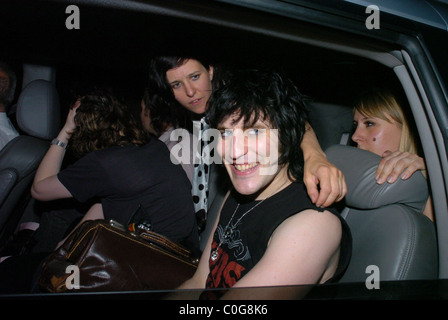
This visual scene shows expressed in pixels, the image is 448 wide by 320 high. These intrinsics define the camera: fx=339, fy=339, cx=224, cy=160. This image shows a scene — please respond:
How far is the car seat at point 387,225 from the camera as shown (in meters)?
1.18

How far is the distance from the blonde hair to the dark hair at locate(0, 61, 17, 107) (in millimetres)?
2361

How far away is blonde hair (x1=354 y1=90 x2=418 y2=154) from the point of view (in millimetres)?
1785

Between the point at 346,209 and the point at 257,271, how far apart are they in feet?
2.23

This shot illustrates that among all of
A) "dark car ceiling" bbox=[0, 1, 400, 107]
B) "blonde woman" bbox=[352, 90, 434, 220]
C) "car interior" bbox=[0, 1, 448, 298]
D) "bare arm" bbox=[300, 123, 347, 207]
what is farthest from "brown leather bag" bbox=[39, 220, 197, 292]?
"blonde woman" bbox=[352, 90, 434, 220]

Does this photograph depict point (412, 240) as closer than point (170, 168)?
Yes

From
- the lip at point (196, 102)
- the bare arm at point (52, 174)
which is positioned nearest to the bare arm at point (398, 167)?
the lip at point (196, 102)

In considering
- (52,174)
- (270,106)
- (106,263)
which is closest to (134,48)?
(52,174)

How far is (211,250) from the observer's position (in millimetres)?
1527

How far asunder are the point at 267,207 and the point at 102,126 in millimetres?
1189

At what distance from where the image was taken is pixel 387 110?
6.11ft

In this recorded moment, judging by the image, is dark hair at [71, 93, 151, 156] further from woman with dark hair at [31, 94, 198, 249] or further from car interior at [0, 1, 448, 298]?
car interior at [0, 1, 448, 298]

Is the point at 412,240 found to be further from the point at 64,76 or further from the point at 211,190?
the point at 64,76

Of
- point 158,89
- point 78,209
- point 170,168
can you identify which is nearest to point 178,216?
point 170,168
